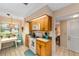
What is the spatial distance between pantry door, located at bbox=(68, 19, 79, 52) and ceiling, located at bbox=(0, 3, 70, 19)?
294mm

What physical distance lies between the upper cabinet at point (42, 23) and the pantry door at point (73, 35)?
304mm

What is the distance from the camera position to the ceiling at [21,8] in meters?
1.24

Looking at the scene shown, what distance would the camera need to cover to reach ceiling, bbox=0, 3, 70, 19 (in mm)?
1237

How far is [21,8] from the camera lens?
1.26m

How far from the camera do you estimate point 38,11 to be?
4.16ft

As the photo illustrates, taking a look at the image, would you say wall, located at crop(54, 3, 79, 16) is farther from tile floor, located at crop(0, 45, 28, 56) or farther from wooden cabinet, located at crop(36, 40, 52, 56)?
tile floor, located at crop(0, 45, 28, 56)

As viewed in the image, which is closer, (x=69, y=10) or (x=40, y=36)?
(x=69, y=10)

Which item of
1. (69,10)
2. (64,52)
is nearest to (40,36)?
(64,52)

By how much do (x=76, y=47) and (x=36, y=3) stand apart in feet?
2.86

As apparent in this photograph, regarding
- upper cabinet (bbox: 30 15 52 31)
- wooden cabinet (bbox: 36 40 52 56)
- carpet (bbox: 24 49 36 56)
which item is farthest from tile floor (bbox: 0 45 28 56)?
upper cabinet (bbox: 30 15 52 31)

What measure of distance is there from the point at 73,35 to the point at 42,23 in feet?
1.63

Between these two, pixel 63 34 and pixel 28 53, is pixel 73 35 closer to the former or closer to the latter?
pixel 63 34

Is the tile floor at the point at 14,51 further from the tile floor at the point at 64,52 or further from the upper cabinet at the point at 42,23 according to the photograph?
the tile floor at the point at 64,52

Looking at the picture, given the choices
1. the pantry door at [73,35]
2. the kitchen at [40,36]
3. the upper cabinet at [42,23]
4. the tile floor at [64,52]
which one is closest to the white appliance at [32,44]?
the kitchen at [40,36]
